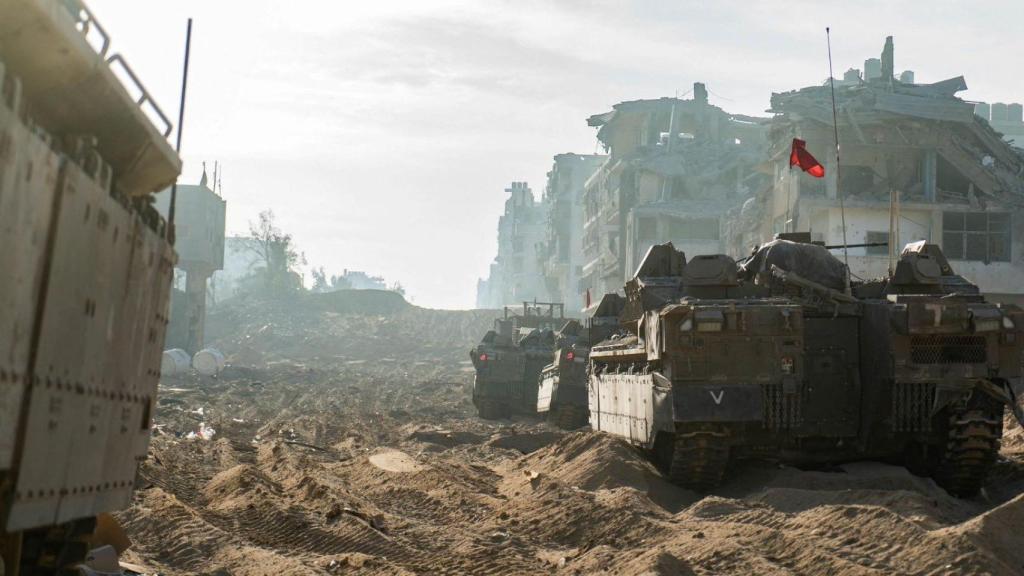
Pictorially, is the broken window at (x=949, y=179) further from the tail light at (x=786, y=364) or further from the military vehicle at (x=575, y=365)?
the tail light at (x=786, y=364)

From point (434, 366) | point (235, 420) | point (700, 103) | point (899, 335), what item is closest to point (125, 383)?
point (899, 335)

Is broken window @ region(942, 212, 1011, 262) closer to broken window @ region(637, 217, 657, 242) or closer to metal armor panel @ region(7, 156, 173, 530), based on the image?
broken window @ region(637, 217, 657, 242)

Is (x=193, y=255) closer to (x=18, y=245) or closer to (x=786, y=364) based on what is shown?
(x=786, y=364)

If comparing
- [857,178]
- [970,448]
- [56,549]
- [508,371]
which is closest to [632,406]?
[970,448]

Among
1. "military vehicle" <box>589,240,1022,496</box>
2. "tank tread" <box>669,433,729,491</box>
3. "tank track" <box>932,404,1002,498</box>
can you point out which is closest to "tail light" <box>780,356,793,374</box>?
"military vehicle" <box>589,240,1022,496</box>

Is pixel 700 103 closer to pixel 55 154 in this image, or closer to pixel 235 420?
pixel 235 420

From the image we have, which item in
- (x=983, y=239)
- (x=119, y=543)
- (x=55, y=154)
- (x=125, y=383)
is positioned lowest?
(x=119, y=543)

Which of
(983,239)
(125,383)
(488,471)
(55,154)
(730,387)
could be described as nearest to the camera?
(55,154)

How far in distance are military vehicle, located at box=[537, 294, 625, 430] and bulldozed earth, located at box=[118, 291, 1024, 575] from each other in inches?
31.5

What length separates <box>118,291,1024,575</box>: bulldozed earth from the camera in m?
8.30

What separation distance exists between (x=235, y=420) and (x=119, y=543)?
19.8 meters

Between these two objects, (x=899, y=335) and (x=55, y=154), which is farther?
(x=899, y=335)

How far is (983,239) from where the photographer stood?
40812 millimetres

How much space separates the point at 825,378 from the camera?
1345cm
